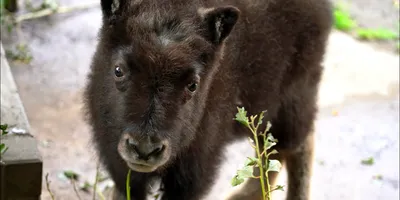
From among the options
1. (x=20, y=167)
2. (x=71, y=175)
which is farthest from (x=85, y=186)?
(x=20, y=167)

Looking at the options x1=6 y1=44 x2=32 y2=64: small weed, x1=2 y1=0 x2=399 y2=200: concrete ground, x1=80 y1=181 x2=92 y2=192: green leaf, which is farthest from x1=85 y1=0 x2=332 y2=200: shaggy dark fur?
x1=6 y1=44 x2=32 y2=64: small weed

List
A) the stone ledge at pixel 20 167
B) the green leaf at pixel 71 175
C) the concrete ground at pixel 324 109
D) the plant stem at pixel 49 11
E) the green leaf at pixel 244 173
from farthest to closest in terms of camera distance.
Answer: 1. the plant stem at pixel 49 11
2. the concrete ground at pixel 324 109
3. the green leaf at pixel 71 175
4. the stone ledge at pixel 20 167
5. the green leaf at pixel 244 173

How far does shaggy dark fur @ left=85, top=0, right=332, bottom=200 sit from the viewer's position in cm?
353

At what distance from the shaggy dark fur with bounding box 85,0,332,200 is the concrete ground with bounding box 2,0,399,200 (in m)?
0.78

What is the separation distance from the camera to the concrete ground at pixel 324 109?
6023mm

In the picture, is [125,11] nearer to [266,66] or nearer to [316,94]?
[266,66]

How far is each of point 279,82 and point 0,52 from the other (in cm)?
224

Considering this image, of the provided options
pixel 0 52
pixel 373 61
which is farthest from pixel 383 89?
pixel 0 52

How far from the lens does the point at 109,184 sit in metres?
5.75

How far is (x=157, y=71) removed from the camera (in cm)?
346

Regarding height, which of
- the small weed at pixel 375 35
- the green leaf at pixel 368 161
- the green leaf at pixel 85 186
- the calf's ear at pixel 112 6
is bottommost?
the small weed at pixel 375 35

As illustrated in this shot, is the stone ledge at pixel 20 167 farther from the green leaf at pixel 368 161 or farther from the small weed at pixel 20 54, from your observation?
the small weed at pixel 20 54

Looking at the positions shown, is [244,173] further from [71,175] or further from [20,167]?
[71,175]

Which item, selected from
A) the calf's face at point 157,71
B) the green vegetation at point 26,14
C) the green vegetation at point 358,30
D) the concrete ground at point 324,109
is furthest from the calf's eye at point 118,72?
the green vegetation at point 358,30
